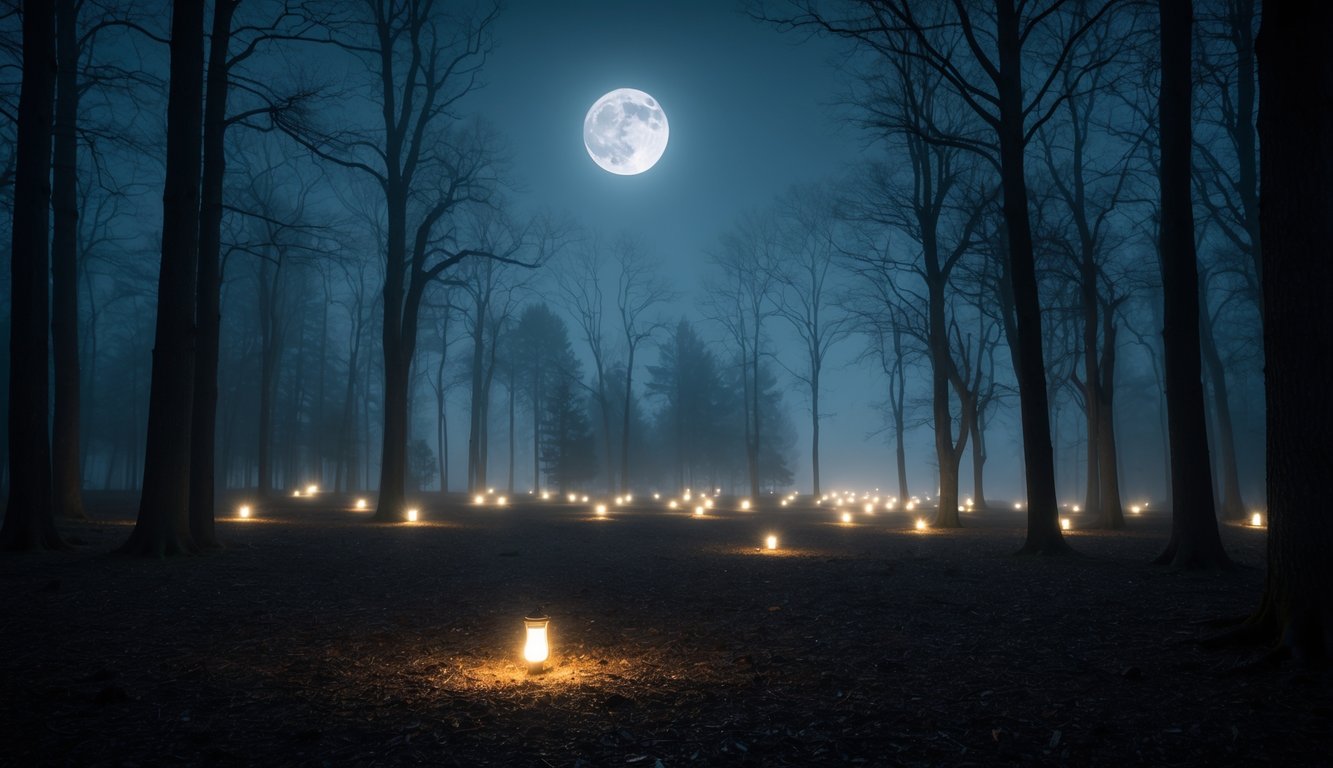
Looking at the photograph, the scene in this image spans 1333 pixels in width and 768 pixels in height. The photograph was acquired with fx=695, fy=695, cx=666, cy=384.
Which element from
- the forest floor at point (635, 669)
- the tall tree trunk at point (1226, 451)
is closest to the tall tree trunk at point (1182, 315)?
the forest floor at point (635, 669)

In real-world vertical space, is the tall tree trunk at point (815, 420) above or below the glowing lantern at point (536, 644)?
above

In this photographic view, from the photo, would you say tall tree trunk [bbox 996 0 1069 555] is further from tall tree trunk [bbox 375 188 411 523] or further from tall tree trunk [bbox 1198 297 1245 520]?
tall tree trunk [bbox 375 188 411 523]

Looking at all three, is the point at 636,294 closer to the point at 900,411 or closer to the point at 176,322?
the point at 900,411

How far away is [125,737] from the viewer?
3811mm

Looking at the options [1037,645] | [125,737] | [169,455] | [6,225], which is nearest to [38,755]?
[125,737]

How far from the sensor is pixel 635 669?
5266 millimetres

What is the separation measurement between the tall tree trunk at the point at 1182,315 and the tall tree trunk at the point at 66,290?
62.0 feet

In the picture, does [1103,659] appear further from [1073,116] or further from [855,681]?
[1073,116]

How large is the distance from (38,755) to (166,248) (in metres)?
8.26

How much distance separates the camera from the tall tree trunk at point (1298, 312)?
4844 mm

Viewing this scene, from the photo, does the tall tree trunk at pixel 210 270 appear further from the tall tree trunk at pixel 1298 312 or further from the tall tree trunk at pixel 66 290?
the tall tree trunk at pixel 1298 312

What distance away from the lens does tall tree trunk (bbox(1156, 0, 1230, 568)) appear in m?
9.45

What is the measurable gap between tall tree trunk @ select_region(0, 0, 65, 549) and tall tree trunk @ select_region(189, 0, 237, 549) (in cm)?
181

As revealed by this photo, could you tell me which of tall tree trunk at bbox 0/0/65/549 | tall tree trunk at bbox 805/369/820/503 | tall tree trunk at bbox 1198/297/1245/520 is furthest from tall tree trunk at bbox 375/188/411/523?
tall tree trunk at bbox 1198/297/1245/520
